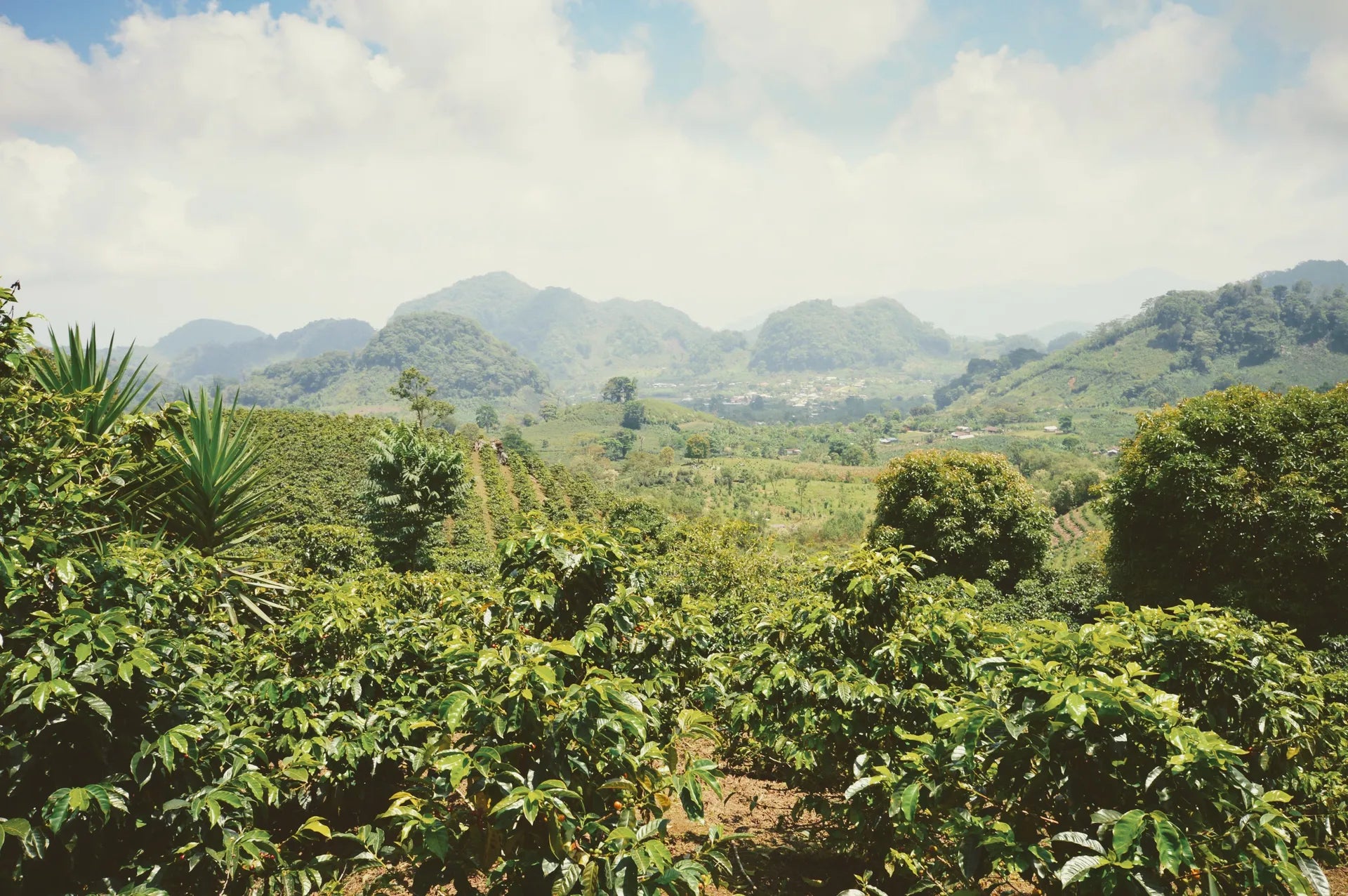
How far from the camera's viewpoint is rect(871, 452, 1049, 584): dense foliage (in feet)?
47.8

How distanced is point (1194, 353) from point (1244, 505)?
146 metres

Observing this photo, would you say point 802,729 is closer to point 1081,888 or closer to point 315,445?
point 1081,888

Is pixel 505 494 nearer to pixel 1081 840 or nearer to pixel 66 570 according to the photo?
pixel 66 570

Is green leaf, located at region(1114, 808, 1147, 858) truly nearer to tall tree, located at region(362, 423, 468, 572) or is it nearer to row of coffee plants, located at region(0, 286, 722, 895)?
row of coffee plants, located at region(0, 286, 722, 895)

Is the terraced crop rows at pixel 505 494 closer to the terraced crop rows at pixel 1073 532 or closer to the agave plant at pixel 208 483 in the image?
the agave plant at pixel 208 483

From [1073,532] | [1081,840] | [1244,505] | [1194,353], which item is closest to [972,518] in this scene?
[1244,505]

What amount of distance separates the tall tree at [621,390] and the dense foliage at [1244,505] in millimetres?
127353

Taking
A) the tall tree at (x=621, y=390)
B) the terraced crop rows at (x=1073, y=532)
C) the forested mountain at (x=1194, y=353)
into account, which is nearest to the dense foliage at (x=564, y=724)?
the terraced crop rows at (x=1073, y=532)

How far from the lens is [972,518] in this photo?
14.7 m

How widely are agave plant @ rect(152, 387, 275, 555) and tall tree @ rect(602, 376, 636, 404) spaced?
434ft

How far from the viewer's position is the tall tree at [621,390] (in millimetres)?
138500

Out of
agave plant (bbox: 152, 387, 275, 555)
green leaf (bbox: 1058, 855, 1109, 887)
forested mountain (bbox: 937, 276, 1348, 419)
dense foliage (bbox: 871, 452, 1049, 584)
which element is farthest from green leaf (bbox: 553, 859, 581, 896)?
forested mountain (bbox: 937, 276, 1348, 419)

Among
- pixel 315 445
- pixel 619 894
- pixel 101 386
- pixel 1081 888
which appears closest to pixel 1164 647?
pixel 1081 888

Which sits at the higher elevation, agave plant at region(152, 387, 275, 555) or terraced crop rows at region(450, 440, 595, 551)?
agave plant at region(152, 387, 275, 555)
